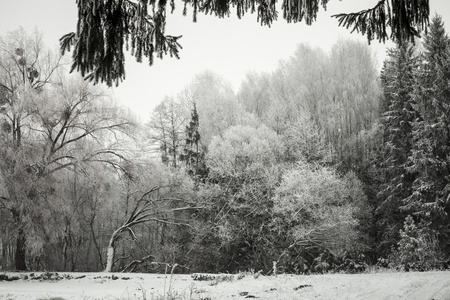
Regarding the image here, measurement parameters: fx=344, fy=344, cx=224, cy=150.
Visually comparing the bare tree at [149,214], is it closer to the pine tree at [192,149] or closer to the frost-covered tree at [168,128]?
the pine tree at [192,149]

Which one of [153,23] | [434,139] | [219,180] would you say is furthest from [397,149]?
[153,23]

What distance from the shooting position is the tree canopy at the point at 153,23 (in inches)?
116

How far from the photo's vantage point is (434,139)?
1783 centimetres

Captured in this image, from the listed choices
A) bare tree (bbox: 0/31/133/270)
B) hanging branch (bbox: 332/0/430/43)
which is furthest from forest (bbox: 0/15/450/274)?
hanging branch (bbox: 332/0/430/43)

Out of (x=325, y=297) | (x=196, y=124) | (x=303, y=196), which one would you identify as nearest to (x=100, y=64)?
(x=325, y=297)

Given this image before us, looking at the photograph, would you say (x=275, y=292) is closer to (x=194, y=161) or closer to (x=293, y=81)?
(x=194, y=161)

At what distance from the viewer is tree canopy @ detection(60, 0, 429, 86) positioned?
294cm

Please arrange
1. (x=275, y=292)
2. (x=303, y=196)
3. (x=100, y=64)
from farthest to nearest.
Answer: (x=303, y=196) → (x=275, y=292) → (x=100, y=64)

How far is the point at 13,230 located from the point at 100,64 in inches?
502

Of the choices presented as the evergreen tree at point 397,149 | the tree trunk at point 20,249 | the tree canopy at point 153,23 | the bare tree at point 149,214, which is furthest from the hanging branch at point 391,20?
the evergreen tree at point 397,149

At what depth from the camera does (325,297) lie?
22.2ft

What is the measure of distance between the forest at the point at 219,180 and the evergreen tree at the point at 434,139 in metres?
0.07

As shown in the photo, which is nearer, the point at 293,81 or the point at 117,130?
the point at 117,130

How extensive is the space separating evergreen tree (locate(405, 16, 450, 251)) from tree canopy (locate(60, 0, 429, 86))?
16.6m
